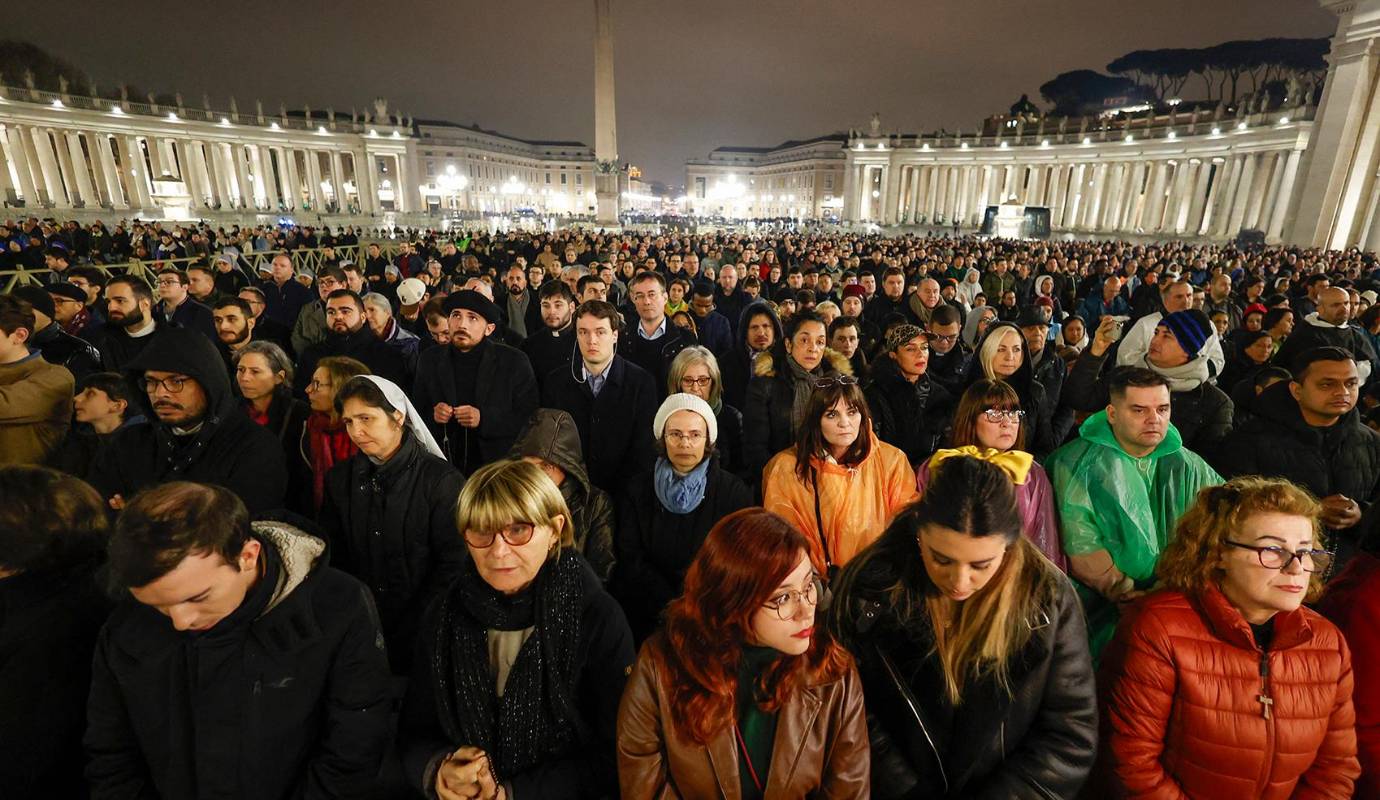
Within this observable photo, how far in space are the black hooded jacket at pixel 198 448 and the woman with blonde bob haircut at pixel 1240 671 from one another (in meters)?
3.83

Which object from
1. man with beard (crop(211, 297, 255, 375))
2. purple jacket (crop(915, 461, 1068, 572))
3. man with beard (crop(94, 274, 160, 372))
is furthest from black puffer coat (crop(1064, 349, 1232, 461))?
man with beard (crop(94, 274, 160, 372))

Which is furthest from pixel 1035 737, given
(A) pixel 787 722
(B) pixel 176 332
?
(B) pixel 176 332

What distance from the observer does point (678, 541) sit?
3.26 m

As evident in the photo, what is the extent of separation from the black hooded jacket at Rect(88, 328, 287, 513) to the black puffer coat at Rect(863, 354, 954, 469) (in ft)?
12.6

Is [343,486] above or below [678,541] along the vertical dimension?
above

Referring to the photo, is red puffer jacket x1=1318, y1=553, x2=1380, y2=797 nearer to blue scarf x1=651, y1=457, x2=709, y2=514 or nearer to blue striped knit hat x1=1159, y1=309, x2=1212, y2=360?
blue striped knit hat x1=1159, y1=309, x2=1212, y2=360

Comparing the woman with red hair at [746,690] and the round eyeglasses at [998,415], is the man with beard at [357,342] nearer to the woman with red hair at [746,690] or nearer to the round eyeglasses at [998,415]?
the woman with red hair at [746,690]

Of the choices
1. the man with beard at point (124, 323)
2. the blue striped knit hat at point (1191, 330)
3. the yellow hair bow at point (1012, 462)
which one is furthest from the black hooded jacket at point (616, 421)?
the man with beard at point (124, 323)

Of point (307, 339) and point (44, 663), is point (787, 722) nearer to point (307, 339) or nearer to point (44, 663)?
point (44, 663)

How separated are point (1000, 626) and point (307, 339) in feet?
24.9

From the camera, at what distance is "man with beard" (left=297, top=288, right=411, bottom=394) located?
17.6 ft

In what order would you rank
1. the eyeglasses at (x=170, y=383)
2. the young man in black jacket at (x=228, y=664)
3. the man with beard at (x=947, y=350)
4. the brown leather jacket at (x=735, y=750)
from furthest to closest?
the man with beard at (x=947, y=350) → the eyeglasses at (x=170, y=383) → the brown leather jacket at (x=735, y=750) → the young man in black jacket at (x=228, y=664)

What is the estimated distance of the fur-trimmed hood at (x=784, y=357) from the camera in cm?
459

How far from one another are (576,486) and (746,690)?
1622 mm
